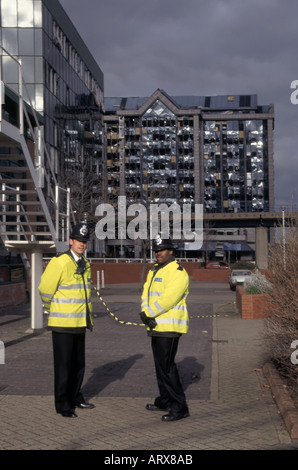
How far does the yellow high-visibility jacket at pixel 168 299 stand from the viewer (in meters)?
6.24

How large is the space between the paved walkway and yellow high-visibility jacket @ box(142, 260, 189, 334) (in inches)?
38.4

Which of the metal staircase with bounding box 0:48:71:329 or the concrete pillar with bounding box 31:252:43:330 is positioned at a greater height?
the metal staircase with bounding box 0:48:71:329

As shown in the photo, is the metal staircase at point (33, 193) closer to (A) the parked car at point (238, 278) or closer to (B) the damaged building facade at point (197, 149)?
(A) the parked car at point (238, 278)

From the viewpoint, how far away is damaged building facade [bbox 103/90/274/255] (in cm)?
10200

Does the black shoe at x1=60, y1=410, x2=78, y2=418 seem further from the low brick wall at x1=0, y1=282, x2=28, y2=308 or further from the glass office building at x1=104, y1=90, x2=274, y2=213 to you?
the glass office building at x1=104, y1=90, x2=274, y2=213

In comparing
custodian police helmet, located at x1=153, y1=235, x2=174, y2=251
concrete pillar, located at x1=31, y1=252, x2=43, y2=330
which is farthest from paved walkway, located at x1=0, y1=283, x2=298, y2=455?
custodian police helmet, located at x1=153, y1=235, x2=174, y2=251

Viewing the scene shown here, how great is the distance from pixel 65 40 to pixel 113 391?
155ft

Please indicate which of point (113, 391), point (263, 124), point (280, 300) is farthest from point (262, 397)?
point (263, 124)

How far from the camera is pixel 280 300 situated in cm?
752

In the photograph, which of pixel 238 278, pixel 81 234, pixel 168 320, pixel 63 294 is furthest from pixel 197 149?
pixel 168 320

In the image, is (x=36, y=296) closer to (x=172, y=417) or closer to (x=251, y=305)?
(x=251, y=305)

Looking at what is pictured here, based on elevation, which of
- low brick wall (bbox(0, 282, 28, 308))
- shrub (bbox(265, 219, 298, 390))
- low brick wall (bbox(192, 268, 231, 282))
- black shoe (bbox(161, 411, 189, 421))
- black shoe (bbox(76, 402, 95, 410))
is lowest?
low brick wall (bbox(192, 268, 231, 282))

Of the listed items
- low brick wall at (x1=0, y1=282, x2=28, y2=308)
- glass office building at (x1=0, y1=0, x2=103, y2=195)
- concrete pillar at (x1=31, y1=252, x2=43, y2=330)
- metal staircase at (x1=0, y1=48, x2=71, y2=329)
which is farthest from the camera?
glass office building at (x1=0, y1=0, x2=103, y2=195)
